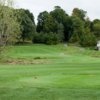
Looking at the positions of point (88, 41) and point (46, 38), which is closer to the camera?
point (46, 38)

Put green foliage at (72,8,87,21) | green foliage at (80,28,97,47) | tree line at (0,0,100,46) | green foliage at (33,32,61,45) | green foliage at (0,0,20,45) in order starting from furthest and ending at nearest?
green foliage at (72,8,87,21) → green foliage at (80,28,97,47) → green foliage at (33,32,61,45) → tree line at (0,0,100,46) → green foliage at (0,0,20,45)

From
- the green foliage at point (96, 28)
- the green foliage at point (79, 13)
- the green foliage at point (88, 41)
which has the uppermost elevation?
the green foliage at point (79, 13)

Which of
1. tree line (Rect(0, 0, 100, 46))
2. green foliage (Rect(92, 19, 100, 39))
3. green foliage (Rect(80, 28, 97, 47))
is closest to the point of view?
tree line (Rect(0, 0, 100, 46))

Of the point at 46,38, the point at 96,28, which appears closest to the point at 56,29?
the point at 46,38

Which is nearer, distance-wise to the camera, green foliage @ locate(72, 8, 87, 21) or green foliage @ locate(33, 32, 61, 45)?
green foliage @ locate(33, 32, 61, 45)

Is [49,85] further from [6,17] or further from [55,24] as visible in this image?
[55,24]

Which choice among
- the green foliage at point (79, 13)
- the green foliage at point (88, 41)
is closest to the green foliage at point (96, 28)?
the green foliage at point (79, 13)

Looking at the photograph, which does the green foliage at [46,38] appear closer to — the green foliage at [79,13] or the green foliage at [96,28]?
the green foliage at [96,28]

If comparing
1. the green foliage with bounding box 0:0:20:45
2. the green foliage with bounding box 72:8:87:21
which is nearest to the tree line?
the green foliage with bounding box 72:8:87:21

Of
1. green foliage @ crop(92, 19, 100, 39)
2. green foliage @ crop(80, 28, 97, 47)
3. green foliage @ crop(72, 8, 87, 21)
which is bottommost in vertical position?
green foliage @ crop(80, 28, 97, 47)

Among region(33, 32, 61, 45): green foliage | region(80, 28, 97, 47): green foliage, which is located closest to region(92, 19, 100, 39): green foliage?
region(80, 28, 97, 47): green foliage

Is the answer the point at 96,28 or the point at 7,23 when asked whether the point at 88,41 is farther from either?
the point at 7,23

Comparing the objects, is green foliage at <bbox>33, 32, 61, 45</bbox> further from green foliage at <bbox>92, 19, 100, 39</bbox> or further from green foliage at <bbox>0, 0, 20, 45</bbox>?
green foliage at <bbox>0, 0, 20, 45</bbox>

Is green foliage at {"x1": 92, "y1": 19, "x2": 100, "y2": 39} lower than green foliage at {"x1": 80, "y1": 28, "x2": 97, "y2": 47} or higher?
higher
